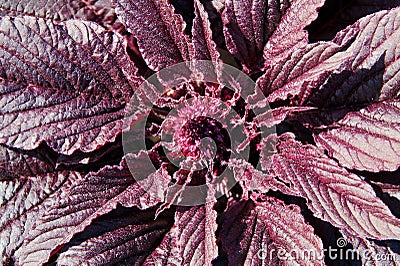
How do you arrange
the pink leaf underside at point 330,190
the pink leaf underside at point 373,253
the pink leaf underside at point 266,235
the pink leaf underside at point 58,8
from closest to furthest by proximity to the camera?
the pink leaf underside at point 330,190
the pink leaf underside at point 266,235
the pink leaf underside at point 373,253
the pink leaf underside at point 58,8

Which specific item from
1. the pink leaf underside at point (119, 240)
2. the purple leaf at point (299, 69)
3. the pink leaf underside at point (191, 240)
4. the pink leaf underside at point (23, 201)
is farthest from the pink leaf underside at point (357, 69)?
the pink leaf underside at point (23, 201)

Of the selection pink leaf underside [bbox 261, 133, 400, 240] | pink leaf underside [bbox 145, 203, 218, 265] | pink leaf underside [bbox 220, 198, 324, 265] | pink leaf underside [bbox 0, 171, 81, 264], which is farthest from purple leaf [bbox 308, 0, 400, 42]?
pink leaf underside [bbox 0, 171, 81, 264]

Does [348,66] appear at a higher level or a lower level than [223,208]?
higher

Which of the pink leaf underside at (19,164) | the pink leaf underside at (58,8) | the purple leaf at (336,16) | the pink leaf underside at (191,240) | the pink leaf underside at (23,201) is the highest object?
the purple leaf at (336,16)

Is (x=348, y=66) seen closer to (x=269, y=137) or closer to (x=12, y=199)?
(x=269, y=137)

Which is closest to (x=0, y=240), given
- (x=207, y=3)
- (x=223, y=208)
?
Answer: (x=223, y=208)

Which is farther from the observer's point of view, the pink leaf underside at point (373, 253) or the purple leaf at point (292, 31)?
the pink leaf underside at point (373, 253)

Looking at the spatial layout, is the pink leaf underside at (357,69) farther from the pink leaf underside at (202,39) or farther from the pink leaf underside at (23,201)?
the pink leaf underside at (23,201)
